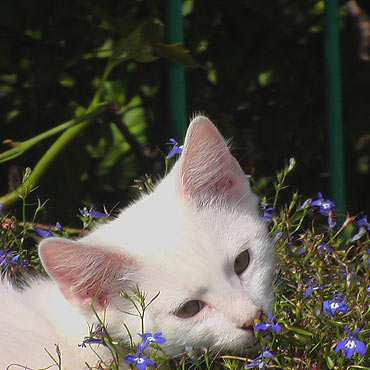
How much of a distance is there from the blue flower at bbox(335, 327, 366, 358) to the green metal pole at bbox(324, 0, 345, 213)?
4.82 feet

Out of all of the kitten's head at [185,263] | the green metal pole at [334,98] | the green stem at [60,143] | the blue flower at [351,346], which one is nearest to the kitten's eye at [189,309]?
the kitten's head at [185,263]

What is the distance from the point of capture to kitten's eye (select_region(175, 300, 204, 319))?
1.55 metres

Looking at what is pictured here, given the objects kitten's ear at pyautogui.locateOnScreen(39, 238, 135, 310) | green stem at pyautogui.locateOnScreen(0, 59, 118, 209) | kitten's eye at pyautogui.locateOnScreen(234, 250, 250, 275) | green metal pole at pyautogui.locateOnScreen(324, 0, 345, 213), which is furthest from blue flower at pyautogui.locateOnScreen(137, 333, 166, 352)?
green metal pole at pyautogui.locateOnScreen(324, 0, 345, 213)

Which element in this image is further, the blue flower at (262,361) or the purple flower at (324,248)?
the purple flower at (324,248)

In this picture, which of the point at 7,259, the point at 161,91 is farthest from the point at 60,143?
the point at 7,259

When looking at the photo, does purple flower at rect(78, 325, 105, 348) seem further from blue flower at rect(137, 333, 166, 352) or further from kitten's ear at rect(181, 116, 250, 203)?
kitten's ear at rect(181, 116, 250, 203)

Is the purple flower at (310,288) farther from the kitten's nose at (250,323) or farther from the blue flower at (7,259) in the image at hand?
the blue flower at (7,259)

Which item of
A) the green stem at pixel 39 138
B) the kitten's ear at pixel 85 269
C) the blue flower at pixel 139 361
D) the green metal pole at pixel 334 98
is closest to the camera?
the blue flower at pixel 139 361

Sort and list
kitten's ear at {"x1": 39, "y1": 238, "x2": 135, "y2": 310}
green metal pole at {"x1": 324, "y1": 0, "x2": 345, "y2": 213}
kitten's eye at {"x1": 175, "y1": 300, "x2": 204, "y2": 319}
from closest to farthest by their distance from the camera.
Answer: kitten's ear at {"x1": 39, "y1": 238, "x2": 135, "y2": 310} < kitten's eye at {"x1": 175, "y1": 300, "x2": 204, "y2": 319} < green metal pole at {"x1": 324, "y1": 0, "x2": 345, "y2": 213}

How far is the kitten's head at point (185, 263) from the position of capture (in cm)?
151

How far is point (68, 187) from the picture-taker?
2.64 metres

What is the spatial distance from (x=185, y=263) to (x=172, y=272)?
1.5 inches

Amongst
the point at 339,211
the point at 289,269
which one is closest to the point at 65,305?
the point at 289,269

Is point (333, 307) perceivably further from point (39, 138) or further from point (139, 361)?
point (39, 138)
